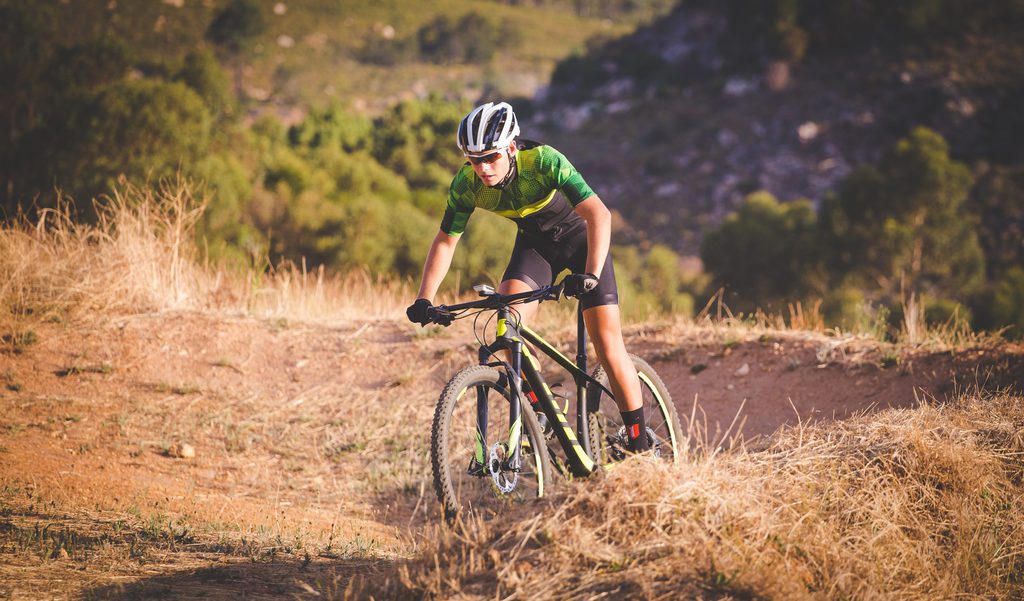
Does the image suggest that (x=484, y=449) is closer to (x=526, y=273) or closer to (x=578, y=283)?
(x=578, y=283)

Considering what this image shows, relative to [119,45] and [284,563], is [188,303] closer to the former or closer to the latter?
[284,563]

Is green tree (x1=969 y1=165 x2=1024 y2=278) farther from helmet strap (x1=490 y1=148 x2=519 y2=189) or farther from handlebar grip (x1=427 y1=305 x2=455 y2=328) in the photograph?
handlebar grip (x1=427 y1=305 x2=455 y2=328)

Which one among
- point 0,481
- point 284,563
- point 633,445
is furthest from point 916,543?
point 0,481

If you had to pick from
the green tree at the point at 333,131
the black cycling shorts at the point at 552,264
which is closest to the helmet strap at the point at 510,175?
the black cycling shorts at the point at 552,264

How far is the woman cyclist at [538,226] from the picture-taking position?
14.3 feet

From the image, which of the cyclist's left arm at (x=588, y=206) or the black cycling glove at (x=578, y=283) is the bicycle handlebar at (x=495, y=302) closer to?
the black cycling glove at (x=578, y=283)

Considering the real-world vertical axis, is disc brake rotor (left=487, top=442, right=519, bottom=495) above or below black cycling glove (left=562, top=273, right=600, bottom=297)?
below

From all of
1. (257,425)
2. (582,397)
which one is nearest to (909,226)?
(257,425)

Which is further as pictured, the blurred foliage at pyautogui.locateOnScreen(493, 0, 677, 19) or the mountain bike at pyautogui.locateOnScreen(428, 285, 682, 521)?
the blurred foliage at pyautogui.locateOnScreen(493, 0, 677, 19)

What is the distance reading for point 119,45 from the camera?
25344 millimetres

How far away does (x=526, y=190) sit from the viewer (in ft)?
15.2

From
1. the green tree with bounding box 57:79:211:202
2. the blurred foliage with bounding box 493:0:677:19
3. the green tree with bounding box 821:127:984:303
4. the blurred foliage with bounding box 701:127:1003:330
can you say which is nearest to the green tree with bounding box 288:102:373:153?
the green tree with bounding box 57:79:211:202

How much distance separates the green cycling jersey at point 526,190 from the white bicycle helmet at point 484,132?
245 millimetres

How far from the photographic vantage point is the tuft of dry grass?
138 inches
